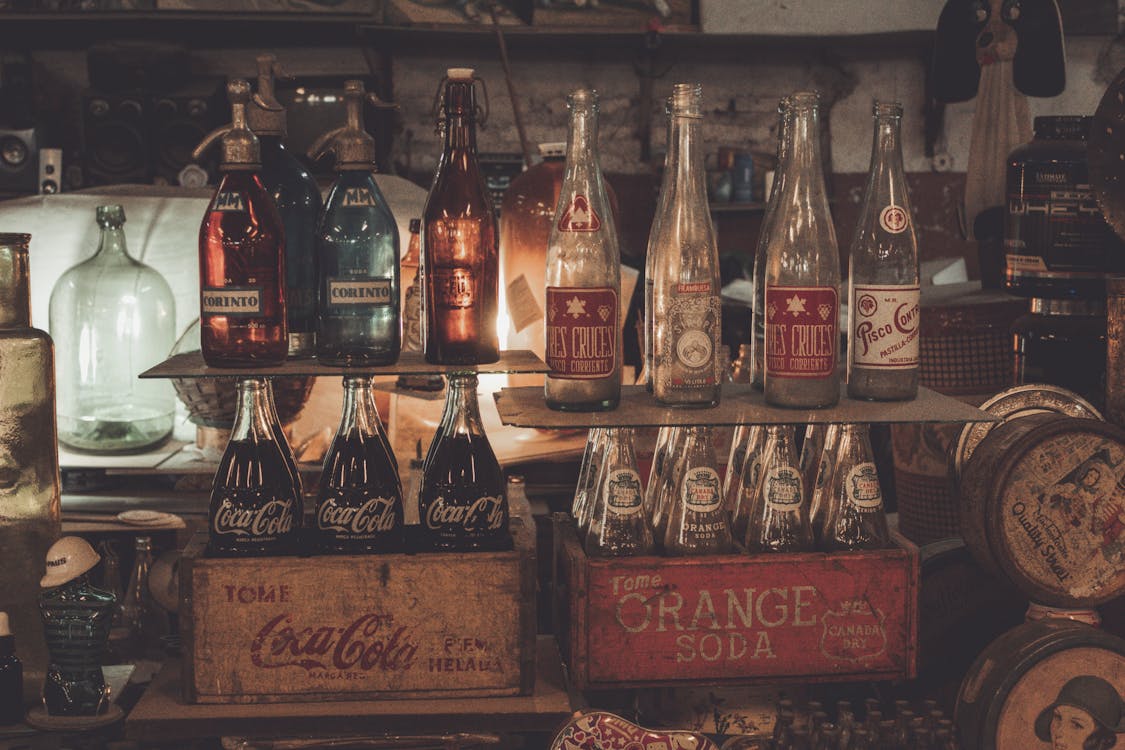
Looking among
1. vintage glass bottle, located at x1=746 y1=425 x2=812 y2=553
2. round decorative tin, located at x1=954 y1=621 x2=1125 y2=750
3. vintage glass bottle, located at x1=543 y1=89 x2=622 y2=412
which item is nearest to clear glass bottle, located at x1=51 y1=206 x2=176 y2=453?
vintage glass bottle, located at x1=543 y1=89 x2=622 y2=412

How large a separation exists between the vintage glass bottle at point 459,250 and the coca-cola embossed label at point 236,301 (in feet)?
0.61

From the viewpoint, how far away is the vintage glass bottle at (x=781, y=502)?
1.34m

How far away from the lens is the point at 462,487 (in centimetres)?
132

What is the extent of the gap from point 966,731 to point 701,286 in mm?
663

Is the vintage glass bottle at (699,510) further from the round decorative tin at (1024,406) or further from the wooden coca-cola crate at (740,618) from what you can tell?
the round decorative tin at (1024,406)

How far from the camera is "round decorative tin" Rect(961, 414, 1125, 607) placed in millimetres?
1422

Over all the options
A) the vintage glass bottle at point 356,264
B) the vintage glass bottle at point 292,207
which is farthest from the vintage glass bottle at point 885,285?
the vintage glass bottle at point 292,207

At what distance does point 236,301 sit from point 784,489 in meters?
0.66

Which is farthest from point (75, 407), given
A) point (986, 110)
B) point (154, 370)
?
point (986, 110)

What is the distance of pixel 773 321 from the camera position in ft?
4.25

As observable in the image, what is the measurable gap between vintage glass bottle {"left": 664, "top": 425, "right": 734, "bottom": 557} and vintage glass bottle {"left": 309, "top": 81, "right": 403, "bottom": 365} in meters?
0.38

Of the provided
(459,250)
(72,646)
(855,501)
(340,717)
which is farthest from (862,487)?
(72,646)

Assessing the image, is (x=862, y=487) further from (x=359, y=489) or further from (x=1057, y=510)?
(x=359, y=489)

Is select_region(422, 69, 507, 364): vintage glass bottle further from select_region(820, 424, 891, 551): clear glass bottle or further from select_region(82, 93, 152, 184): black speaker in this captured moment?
select_region(82, 93, 152, 184): black speaker
